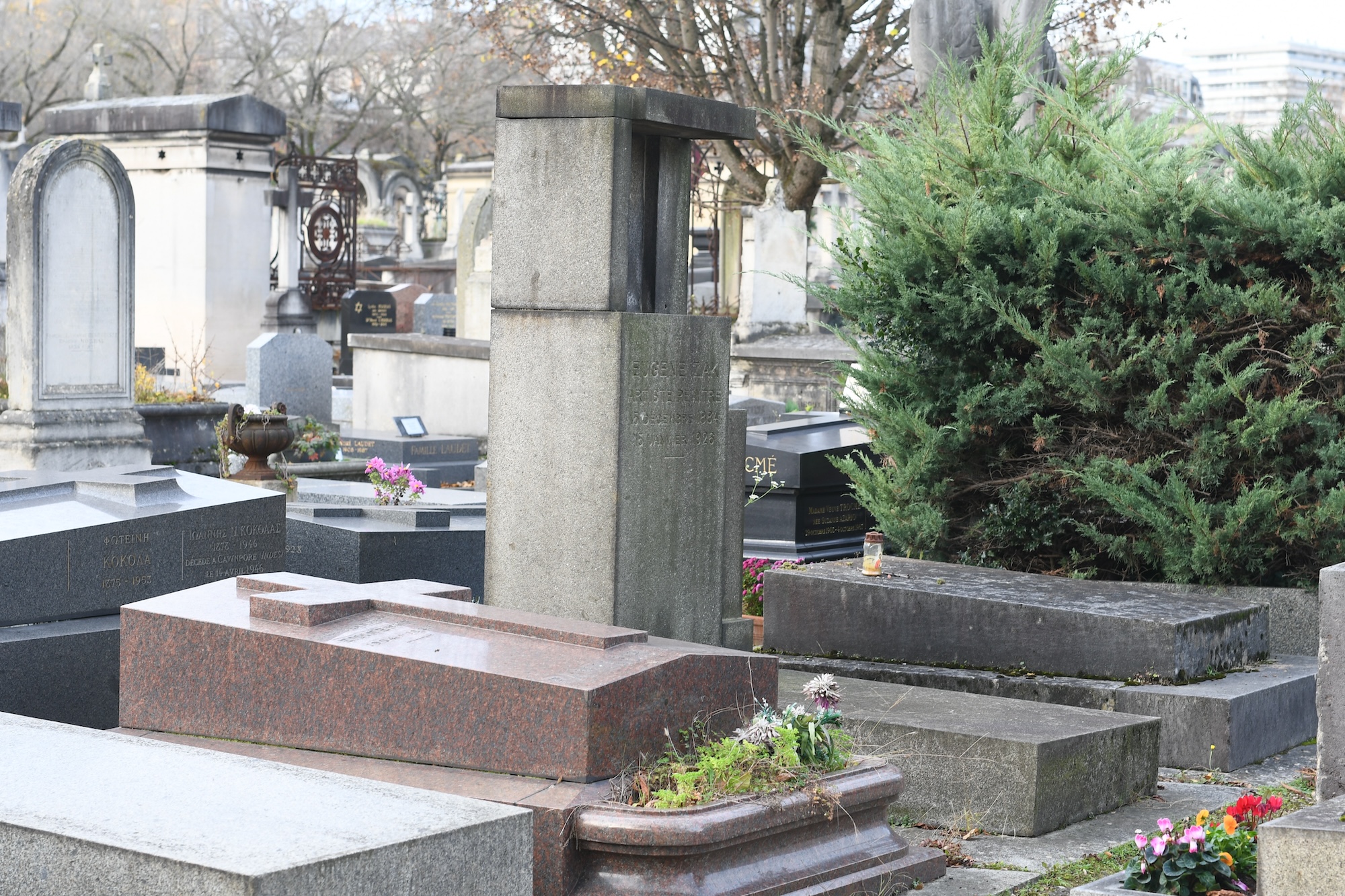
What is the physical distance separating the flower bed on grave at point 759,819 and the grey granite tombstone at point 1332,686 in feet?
4.01

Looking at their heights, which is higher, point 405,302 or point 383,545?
point 405,302

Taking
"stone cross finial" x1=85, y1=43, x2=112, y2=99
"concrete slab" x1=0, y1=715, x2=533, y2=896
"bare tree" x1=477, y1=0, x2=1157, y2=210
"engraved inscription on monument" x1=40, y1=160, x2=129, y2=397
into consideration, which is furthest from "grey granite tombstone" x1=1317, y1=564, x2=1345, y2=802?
"stone cross finial" x1=85, y1=43, x2=112, y2=99

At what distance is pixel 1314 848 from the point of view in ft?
12.1

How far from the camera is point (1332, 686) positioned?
4.92m

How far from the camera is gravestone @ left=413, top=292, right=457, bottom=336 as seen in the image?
24703 mm

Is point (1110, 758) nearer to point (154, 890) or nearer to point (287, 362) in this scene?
point (154, 890)

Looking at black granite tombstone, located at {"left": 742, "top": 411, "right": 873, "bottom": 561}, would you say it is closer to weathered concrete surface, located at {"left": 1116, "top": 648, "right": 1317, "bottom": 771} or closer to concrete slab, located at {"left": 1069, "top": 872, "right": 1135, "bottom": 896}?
weathered concrete surface, located at {"left": 1116, "top": 648, "right": 1317, "bottom": 771}

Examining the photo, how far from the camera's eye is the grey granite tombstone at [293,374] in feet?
55.1

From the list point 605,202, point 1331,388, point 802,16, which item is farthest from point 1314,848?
point 802,16

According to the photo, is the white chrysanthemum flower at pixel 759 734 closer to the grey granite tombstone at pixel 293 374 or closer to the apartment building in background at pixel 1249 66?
the grey granite tombstone at pixel 293 374

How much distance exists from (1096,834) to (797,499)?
176 inches

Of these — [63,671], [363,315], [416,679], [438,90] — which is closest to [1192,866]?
[416,679]

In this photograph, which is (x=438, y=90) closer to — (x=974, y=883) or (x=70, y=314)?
(x=70, y=314)

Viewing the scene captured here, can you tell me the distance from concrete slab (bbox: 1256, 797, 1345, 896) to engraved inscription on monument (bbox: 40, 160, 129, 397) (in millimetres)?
10714
